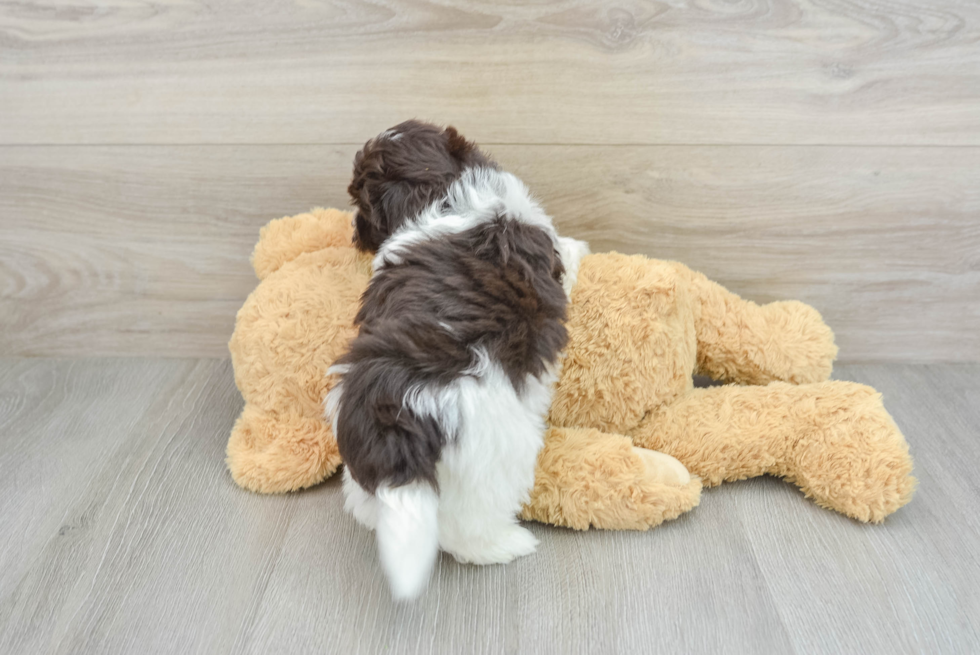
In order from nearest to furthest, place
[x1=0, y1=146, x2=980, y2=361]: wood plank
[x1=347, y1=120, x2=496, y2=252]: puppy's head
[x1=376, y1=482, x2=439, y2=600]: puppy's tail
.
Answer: [x1=376, y1=482, x2=439, y2=600]: puppy's tail
[x1=347, y1=120, x2=496, y2=252]: puppy's head
[x1=0, y1=146, x2=980, y2=361]: wood plank

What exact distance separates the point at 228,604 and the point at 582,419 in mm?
407

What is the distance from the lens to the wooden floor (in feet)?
2.08

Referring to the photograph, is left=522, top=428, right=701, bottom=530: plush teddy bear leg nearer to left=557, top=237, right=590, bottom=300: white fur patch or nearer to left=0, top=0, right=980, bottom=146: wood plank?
left=557, top=237, right=590, bottom=300: white fur patch

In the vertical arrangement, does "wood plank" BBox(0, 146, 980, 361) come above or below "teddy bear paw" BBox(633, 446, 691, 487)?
above

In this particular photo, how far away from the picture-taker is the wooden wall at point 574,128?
857mm

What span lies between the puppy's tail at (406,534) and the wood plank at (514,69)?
0.51m

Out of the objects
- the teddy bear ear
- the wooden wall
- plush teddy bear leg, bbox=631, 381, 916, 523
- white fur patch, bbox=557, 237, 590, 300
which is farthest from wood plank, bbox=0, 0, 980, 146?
plush teddy bear leg, bbox=631, 381, 916, 523

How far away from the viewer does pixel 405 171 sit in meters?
0.69

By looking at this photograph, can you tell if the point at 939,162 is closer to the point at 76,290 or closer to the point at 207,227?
the point at 207,227

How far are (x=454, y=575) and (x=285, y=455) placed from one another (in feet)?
0.82

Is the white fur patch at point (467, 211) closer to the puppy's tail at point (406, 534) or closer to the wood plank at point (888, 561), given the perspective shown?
the puppy's tail at point (406, 534)

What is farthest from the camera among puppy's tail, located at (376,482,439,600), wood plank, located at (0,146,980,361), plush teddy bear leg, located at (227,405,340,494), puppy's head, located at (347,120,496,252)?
wood plank, located at (0,146,980,361)

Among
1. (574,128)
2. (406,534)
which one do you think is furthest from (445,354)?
(574,128)

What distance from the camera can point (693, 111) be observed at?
2.92 ft
